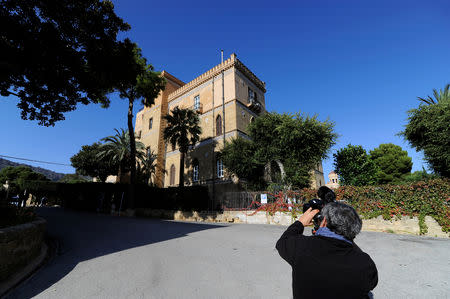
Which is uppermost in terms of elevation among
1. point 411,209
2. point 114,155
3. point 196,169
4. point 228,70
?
point 228,70

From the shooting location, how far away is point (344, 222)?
1.57 meters

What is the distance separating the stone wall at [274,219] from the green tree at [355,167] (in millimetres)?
12321

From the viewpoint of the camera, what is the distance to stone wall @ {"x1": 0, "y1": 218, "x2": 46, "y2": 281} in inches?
144

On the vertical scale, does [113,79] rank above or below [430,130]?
above

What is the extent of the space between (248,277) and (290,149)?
15219mm

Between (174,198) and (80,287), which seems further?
(174,198)

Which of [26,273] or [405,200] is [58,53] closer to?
[26,273]

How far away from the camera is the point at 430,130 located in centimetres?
1101

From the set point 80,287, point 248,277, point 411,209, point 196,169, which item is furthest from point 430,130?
point 196,169

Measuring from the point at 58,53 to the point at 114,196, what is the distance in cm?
1776

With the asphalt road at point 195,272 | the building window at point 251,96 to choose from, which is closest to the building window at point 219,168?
the building window at point 251,96

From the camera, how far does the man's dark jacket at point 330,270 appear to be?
1.39 meters

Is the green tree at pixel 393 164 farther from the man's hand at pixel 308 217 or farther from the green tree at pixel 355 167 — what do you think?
the man's hand at pixel 308 217

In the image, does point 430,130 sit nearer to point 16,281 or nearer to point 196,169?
point 16,281
